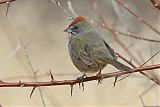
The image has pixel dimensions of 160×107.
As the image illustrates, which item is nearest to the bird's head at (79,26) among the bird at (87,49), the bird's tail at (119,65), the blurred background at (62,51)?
the bird at (87,49)

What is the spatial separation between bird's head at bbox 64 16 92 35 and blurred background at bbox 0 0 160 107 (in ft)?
0.65

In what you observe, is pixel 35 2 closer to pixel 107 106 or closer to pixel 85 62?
pixel 107 106

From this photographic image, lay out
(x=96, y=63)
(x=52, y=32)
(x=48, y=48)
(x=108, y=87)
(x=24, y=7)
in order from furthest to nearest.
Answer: (x=24, y=7) → (x=52, y=32) → (x=48, y=48) → (x=108, y=87) → (x=96, y=63)

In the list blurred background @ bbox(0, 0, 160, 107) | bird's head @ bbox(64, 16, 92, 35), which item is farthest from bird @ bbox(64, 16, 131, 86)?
blurred background @ bbox(0, 0, 160, 107)

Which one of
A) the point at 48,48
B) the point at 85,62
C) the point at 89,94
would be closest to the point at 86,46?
the point at 85,62

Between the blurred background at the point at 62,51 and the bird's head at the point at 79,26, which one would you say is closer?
the bird's head at the point at 79,26

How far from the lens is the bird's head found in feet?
14.3

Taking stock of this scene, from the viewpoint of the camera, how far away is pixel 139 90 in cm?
940

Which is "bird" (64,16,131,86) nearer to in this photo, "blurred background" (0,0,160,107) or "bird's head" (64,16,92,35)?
"bird's head" (64,16,92,35)

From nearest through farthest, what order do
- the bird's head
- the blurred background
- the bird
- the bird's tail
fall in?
the bird's tail < the bird < the bird's head < the blurred background

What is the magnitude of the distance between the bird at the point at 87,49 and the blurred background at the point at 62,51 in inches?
9.8

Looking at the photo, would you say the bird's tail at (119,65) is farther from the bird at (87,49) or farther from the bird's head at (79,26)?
the bird's head at (79,26)

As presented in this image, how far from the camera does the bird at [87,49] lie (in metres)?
4.18

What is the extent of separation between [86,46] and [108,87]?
5.84 m
